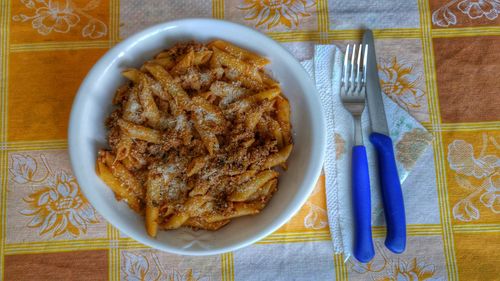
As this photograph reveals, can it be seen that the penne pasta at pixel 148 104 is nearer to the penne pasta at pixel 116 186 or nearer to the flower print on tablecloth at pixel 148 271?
the penne pasta at pixel 116 186

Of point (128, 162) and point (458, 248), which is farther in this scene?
point (458, 248)

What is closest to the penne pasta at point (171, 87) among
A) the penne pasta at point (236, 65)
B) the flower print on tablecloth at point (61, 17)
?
the penne pasta at point (236, 65)

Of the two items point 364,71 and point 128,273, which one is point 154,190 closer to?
point 128,273

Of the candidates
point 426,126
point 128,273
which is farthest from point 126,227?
point 426,126

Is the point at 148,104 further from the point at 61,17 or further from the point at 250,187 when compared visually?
the point at 61,17

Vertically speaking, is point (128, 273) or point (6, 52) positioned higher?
point (6, 52)

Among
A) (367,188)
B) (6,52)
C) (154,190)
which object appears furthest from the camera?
(6,52)

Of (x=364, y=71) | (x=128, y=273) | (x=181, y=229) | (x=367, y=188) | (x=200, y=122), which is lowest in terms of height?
(x=128, y=273)
